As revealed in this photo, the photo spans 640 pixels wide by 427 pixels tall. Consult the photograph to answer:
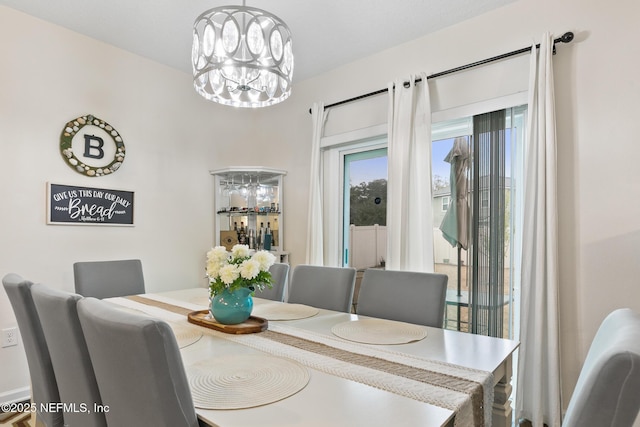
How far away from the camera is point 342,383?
108 cm

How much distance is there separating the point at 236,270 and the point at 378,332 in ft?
2.23

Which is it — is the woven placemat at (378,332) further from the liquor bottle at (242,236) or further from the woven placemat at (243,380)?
the liquor bottle at (242,236)

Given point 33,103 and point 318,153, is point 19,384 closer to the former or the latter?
point 33,103

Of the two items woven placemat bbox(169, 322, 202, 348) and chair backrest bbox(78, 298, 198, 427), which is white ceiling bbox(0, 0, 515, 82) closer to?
woven placemat bbox(169, 322, 202, 348)

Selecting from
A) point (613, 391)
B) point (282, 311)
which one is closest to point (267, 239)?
point (282, 311)

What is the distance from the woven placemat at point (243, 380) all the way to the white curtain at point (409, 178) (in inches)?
65.7

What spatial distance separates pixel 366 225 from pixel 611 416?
2617 millimetres

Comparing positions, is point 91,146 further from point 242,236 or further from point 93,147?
point 242,236

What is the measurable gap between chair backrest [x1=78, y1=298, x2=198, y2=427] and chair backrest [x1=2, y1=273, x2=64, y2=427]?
31.6 inches

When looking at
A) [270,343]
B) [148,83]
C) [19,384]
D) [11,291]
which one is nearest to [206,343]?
[270,343]

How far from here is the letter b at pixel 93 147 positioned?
283 centimetres

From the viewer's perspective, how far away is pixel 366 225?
328cm

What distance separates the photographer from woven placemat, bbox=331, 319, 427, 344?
149cm

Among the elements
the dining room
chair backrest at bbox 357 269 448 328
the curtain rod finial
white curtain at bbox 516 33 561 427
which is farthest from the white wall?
the curtain rod finial
